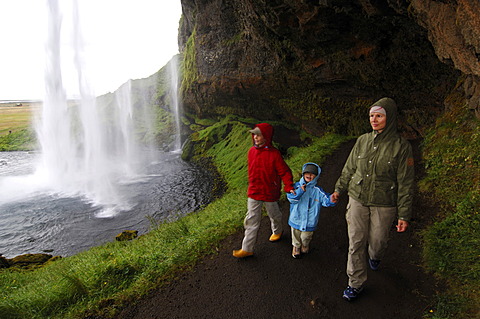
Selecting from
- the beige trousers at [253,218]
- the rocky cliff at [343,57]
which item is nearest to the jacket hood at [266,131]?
the beige trousers at [253,218]

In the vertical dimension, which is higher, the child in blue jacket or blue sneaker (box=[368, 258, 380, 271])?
the child in blue jacket

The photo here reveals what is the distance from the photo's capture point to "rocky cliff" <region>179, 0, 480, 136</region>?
5668 millimetres

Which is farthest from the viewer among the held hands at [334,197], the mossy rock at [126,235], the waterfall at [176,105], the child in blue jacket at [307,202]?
the waterfall at [176,105]

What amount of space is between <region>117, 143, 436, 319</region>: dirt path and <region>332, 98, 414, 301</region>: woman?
1.11ft

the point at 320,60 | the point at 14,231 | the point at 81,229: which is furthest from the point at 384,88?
the point at 14,231

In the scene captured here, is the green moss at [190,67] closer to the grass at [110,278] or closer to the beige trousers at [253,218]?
the grass at [110,278]

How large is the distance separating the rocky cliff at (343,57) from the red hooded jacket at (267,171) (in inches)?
133

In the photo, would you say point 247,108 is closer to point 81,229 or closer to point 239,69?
point 239,69

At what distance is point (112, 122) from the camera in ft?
115

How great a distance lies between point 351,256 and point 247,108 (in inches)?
744

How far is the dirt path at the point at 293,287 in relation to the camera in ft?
12.1

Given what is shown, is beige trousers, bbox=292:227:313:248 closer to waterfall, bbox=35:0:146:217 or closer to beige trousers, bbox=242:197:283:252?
beige trousers, bbox=242:197:283:252

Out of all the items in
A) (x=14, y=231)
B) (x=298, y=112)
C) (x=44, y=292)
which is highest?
(x=298, y=112)

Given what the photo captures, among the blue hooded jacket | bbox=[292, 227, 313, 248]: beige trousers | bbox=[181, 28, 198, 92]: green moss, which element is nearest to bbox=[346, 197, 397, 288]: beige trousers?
the blue hooded jacket
